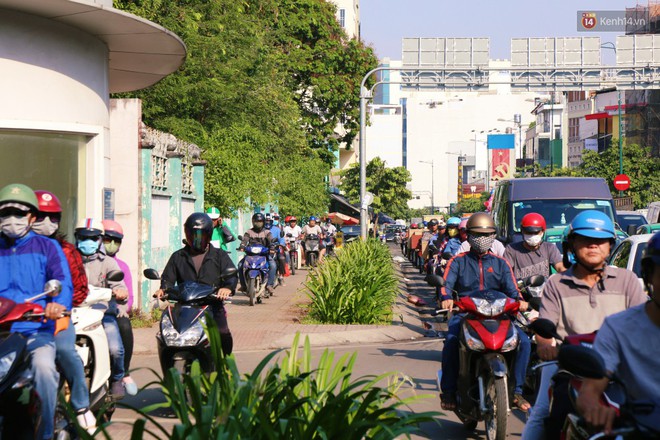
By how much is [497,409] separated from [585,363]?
13.3 ft

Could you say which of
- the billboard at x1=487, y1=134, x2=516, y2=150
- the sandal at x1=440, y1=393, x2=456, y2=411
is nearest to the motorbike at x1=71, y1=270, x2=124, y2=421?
the sandal at x1=440, y1=393, x2=456, y2=411

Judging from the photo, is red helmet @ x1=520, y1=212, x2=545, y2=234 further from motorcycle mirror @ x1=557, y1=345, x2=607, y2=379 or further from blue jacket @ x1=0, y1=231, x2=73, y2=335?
motorcycle mirror @ x1=557, y1=345, x2=607, y2=379

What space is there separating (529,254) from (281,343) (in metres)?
4.46

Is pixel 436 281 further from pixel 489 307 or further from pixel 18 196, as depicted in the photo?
pixel 18 196

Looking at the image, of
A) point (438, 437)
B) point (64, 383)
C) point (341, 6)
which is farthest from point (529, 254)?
point (341, 6)

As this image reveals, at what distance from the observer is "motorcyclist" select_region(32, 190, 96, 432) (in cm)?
712

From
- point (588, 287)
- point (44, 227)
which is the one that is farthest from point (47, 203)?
point (588, 287)

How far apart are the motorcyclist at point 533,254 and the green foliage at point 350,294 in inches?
232

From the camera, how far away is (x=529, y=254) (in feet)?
38.2

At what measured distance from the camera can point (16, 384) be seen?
19.4ft

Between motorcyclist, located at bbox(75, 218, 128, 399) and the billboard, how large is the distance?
134669mm

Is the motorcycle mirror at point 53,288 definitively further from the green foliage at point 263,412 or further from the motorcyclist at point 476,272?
the motorcyclist at point 476,272

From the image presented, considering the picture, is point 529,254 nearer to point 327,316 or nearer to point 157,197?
point 327,316

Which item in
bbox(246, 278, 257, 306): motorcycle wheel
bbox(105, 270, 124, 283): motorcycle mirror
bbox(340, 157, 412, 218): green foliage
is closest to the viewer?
bbox(105, 270, 124, 283): motorcycle mirror
